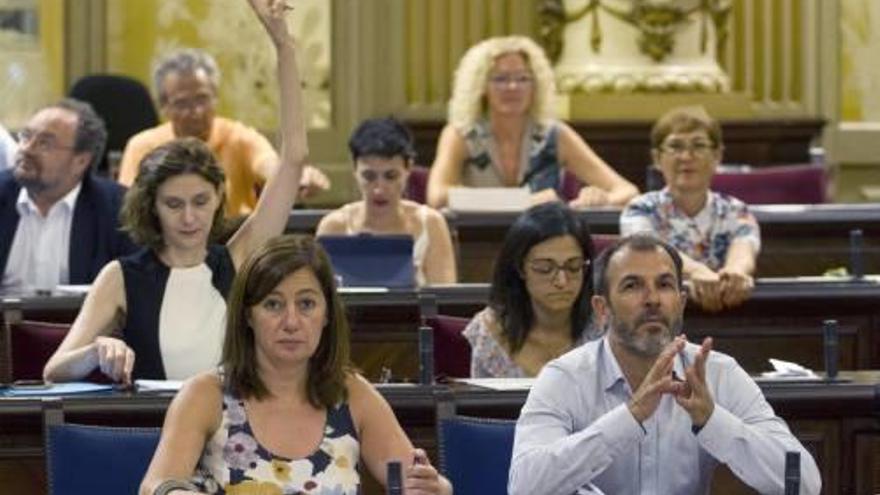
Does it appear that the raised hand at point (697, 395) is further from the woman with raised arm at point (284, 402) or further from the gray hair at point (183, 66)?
the gray hair at point (183, 66)

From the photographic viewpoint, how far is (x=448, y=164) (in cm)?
1016

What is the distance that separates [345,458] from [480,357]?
4.29 ft

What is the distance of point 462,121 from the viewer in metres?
10.3

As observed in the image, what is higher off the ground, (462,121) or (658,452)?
(462,121)

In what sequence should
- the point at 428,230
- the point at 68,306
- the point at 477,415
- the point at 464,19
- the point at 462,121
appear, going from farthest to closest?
the point at 464,19 → the point at 462,121 → the point at 428,230 → the point at 68,306 → the point at 477,415

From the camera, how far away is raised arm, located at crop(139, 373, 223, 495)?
16.6 feet

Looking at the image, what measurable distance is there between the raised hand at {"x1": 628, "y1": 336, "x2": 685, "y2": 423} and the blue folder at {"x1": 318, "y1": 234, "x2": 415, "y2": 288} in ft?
9.91

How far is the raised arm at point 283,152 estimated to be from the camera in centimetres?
681

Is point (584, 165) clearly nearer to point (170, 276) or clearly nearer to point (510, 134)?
point (510, 134)

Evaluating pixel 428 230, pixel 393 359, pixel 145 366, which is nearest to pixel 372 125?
pixel 428 230

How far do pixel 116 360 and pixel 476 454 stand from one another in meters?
1.01

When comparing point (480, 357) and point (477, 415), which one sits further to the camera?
point (480, 357)

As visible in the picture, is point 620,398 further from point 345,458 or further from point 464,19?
point 464,19

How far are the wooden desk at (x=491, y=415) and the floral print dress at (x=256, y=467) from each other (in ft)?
1.67
